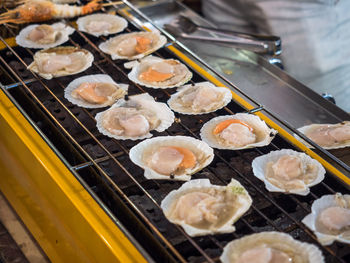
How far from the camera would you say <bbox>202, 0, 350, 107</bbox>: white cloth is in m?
4.08

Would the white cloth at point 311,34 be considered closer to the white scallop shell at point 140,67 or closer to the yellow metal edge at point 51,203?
the white scallop shell at point 140,67

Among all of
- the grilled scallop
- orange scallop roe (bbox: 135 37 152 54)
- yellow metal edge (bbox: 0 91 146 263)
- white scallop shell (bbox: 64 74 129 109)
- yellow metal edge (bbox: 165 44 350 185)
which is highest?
orange scallop roe (bbox: 135 37 152 54)

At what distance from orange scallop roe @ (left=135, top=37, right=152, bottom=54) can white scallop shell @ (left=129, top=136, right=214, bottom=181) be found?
90cm

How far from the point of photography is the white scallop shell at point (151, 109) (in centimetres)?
261

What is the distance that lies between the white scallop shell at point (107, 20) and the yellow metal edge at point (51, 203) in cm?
82

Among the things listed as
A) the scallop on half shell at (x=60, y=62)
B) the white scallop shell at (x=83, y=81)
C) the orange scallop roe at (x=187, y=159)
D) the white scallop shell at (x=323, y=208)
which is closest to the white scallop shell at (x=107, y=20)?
the scallop on half shell at (x=60, y=62)

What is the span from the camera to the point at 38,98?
293 centimetres

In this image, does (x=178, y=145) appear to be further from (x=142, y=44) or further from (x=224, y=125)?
(x=142, y=44)

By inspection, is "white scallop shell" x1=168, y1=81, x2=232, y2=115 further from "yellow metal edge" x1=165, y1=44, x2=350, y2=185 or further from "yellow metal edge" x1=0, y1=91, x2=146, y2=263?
"yellow metal edge" x1=0, y1=91, x2=146, y2=263

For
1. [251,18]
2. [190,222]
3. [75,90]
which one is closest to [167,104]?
[75,90]

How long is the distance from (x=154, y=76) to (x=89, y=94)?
394 millimetres

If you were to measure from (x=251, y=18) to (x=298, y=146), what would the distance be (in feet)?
6.39

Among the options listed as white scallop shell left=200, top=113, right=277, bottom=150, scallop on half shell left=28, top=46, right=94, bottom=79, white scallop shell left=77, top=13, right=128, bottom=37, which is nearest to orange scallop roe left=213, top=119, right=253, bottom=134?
white scallop shell left=200, top=113, right=277, bottom=150

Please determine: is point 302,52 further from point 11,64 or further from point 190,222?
point 190,222
